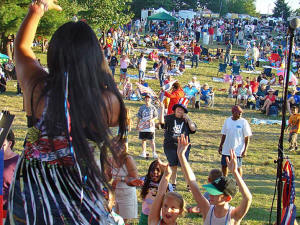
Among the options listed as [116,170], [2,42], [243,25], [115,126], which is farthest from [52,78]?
[243,25]

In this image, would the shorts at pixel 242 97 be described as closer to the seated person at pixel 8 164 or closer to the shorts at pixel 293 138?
the shorts at pixel 293 138

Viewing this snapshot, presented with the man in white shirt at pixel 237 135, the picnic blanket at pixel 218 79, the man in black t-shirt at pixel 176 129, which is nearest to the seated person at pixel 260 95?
the picnic blanket at pixel 218 79

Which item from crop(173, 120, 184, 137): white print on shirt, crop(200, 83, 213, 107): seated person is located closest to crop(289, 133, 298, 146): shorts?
crop(173, 120, 184, 137): white print on shirt

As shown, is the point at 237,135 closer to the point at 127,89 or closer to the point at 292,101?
the point at 292,101

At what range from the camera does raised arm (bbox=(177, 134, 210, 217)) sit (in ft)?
8.46

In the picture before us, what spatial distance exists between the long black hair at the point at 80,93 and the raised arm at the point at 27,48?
0.09 meters

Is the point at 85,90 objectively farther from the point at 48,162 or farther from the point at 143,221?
the point at 143,221

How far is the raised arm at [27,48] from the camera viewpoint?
1.66 m

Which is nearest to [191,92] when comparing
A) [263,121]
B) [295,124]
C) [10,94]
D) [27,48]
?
[263,121]

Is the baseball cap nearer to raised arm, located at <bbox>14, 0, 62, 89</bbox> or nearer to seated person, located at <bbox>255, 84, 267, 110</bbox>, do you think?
raised arm, located at <bbox>14, 0, 62, 89</bbox>

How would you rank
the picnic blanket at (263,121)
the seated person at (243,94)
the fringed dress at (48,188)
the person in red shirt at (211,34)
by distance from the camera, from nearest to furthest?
1. the fringed dress at (48,188)
2. the picnic blanket at (263,121)
3. the seated person at (243,94)
4. the person in red shirt at (211,34)

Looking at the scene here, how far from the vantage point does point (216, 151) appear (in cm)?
1015

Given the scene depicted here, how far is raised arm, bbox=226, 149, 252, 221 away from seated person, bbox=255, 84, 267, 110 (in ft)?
43.7

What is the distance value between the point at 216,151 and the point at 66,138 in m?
8.84
